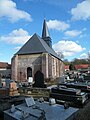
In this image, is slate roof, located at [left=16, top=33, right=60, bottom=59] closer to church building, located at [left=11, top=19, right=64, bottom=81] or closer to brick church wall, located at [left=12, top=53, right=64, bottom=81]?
church building, located at [left=11, top=19, right=64, bottom=81]

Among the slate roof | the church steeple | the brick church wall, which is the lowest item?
the brick church wall

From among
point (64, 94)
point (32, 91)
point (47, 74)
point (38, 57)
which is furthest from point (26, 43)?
point (64, 94)

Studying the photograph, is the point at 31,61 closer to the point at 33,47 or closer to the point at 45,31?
the point at 33,47

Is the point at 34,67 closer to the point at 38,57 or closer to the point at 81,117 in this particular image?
the point at 38,57

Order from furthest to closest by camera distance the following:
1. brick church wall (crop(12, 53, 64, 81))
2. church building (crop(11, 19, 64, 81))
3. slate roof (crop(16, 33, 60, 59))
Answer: slate roof (crop(16, 33, 60, 59)) < church building (crop(11, 19, 64, 81)) < brick church wall (crop(12, 53, 64, 81))

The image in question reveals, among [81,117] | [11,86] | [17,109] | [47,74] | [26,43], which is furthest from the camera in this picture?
[26,43]

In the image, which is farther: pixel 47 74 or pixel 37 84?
pixel 47 74

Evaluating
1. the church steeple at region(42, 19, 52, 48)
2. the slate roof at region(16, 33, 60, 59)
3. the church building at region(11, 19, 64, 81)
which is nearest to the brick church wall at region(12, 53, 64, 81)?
the church building at region(11, 19, 64, 81)

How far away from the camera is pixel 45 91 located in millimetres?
15086

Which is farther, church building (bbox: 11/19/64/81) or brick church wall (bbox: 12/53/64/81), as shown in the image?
church building (bbox: 11/19/64/81)

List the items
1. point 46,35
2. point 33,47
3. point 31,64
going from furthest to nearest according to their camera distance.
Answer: point 46,35, point 33,47, point 31,64

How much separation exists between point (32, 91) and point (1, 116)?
8779 mm

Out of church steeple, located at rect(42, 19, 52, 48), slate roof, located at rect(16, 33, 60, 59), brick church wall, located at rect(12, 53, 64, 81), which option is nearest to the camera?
brick church wall, located at rect(12, 53, 64, 81)

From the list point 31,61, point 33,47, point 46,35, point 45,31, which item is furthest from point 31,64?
A: point 45,31
